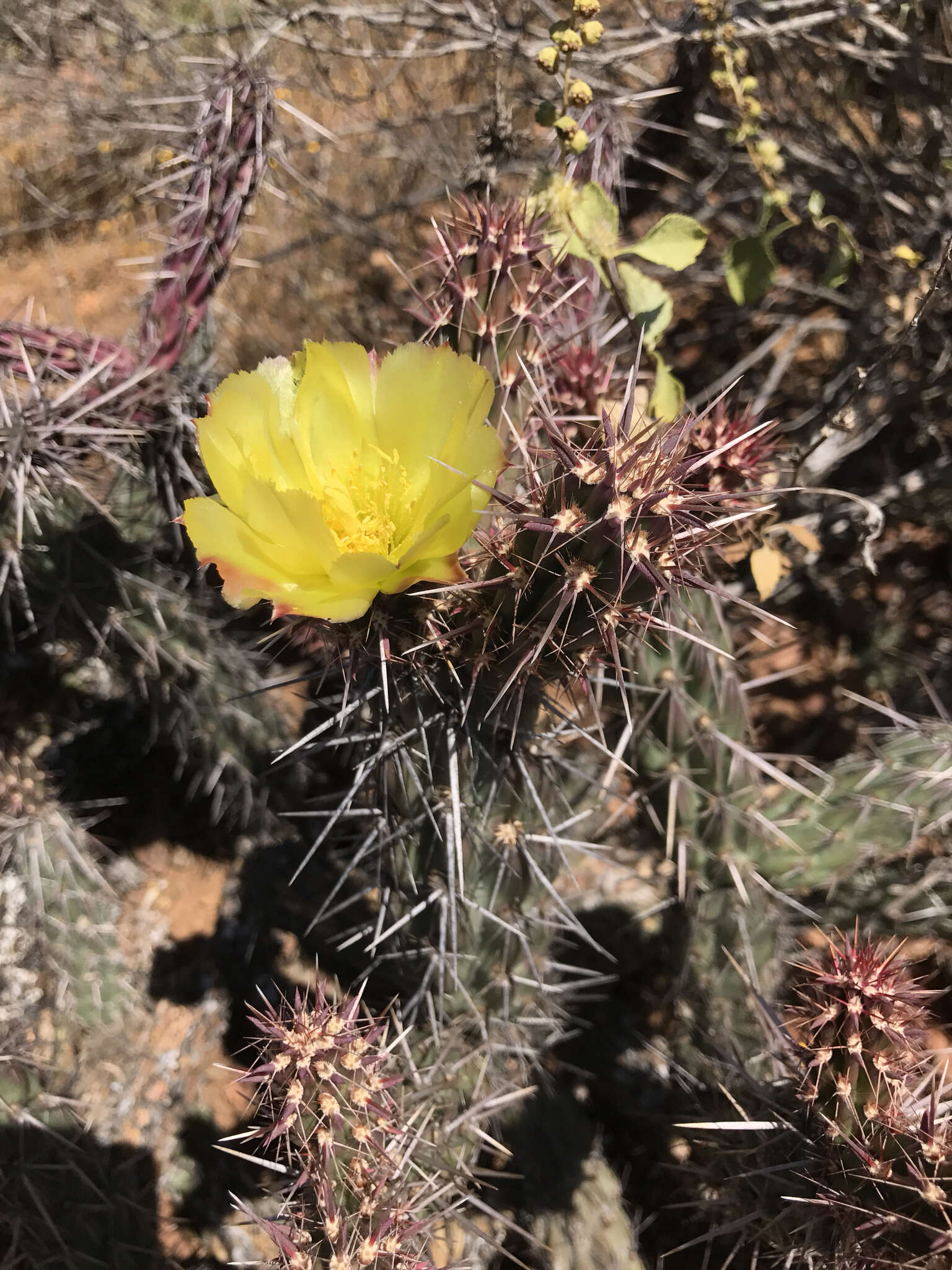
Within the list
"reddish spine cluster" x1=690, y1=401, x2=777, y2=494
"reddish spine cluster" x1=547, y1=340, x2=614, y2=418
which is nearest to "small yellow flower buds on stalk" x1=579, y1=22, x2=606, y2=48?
"reddish spine cluster" x1=547, y1=340, x2=614, y2=418

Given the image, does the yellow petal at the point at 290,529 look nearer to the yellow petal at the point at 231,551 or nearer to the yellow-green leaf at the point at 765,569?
the yellow petal at the point at 231,551

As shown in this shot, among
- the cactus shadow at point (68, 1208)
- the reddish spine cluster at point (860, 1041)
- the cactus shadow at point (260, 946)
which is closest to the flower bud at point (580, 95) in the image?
the reddish spine cluster at point (860, 1041)

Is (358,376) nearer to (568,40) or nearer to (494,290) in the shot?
(494,290)

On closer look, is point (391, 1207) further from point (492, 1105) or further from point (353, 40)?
point (353, 40)

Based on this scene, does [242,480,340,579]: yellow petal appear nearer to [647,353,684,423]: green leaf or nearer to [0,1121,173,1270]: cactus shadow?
[647,353,684,423]: green leaf

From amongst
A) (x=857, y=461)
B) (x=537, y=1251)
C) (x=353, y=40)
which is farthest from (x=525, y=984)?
(x=353, y=40)
